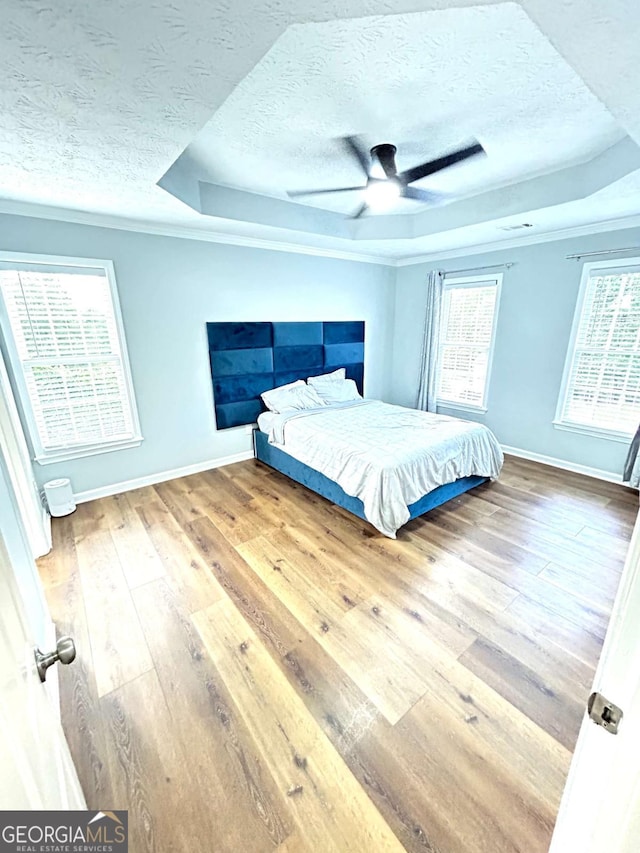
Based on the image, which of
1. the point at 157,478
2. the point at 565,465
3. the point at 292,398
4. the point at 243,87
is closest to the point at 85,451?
the point at 157,478

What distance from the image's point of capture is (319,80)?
1.64 meters

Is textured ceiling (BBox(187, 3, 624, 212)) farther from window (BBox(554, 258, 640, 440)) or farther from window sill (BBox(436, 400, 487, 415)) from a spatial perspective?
window sill (BBox(436, 400, 487, 415))

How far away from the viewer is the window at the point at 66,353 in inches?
103

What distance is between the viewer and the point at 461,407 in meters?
4.62

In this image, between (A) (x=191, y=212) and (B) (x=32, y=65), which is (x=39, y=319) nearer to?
(A) (x=191, y=212)

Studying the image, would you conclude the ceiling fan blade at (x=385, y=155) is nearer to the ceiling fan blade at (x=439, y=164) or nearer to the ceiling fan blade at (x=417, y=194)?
the ceiling fan blade at (x=439, y=164)

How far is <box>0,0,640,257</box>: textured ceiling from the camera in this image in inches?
38.8

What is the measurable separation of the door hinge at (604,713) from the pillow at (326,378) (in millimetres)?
3790

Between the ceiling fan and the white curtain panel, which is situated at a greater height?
the ceiling fan

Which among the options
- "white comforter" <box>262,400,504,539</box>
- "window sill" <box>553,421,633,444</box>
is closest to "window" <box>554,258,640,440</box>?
"window sill" <box>553,421,633,444</box>

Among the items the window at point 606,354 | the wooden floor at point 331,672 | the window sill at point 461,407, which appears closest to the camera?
the wooden floor at point 331,672

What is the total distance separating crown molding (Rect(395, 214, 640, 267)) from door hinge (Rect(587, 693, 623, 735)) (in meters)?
3.99

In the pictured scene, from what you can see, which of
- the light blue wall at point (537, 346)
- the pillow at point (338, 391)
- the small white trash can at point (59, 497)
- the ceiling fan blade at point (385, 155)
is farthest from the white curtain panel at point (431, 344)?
the small white trash can at point (59, 497)

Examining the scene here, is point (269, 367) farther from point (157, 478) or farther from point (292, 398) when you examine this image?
point (157, 478)
